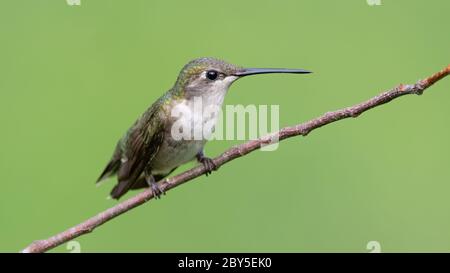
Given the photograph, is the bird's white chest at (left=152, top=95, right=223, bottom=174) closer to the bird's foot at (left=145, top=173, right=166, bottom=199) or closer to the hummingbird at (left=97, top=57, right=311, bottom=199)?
the hummingbird at (left=97, top=57, right=311, bottom=199)

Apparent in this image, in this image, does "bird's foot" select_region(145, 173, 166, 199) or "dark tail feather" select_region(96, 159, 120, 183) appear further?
"dark tail feather" select_region(96, 159, 120, 183)

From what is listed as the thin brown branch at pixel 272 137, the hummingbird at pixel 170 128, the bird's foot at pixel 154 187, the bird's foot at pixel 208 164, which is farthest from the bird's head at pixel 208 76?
the thin brown branch at pixel 272 137

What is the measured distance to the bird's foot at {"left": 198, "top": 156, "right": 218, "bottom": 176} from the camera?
428cm

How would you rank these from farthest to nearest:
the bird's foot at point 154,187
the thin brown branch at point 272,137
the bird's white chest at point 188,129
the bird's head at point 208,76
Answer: the bird's white chest at point 188,129 → the bird's head at point 208,76 → the bird's foot at point 154,187 → the thin brown branch at point 272,137

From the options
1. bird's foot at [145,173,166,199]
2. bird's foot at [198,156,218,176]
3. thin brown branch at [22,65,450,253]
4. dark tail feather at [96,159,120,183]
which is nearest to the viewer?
thin brown branch at [22,65,450,253]

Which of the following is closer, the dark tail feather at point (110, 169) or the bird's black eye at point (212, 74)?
the bird's black eye at point (212, 74)

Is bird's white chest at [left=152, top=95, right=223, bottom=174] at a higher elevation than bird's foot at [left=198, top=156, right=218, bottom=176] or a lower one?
higher

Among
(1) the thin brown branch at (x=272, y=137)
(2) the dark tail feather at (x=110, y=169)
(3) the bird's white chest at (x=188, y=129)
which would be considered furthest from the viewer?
(2) the dark tail feather at (x=110, y=169)

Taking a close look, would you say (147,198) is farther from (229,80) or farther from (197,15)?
(197,15)

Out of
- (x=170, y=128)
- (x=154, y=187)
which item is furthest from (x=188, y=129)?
(x=154, y=187)

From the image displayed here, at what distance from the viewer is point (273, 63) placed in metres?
8.39

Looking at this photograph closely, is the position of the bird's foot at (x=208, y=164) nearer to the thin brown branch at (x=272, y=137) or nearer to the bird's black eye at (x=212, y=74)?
the thin brown branch at (x=272, y=137)

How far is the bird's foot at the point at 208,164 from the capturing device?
14.0 ft

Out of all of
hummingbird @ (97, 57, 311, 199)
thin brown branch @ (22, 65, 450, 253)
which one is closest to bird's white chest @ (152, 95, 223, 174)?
hummingbird @ (97, 57, 311, 199)
